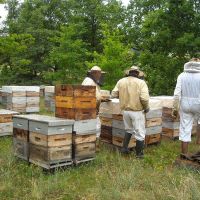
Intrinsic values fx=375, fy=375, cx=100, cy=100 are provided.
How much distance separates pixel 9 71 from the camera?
30.5 metres

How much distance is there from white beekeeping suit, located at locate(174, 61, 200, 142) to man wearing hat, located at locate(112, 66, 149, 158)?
0.81m

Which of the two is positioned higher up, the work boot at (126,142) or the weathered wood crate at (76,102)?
the weathered wood crate at (76,102)

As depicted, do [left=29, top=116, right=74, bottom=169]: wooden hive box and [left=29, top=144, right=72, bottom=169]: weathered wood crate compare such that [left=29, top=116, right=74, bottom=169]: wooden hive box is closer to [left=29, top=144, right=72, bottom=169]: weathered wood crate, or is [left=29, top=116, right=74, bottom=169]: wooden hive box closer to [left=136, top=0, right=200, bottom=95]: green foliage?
[left=29, top=144, right=72, bottom=169]: weathered wood crate

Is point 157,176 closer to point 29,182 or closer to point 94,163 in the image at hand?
point 94,163

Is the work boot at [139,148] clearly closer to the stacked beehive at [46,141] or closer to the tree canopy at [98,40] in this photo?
the stacked beehive at [46,141]

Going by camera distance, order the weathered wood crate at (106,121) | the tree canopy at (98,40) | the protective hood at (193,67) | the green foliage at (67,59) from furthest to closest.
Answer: the green foliage at (67,59) → the tree canopy at (98,40) → the weathered wood crate at (106,121) → the protective hood at (193,67)

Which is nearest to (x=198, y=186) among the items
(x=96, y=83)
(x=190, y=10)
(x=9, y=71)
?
(x=96, y=83)

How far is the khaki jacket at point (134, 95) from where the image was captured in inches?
338

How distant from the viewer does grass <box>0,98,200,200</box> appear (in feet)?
19.8

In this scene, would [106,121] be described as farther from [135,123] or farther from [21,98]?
[21,98]

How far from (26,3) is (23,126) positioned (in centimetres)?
2936

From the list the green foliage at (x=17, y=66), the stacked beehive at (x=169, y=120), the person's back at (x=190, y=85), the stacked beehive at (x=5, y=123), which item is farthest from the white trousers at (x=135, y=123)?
the green foliage at (x=17, y=66)

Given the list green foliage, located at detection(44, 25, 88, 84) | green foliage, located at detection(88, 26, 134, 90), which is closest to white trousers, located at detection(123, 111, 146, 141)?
green foliage, located at detection(88, 26, 134, 90)

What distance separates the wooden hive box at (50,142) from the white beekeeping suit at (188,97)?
244cm
